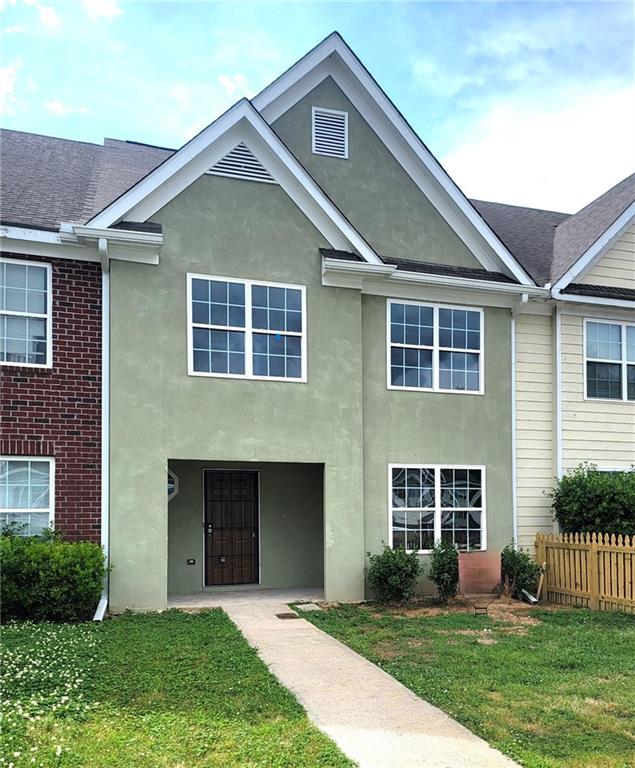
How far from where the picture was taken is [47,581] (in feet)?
33.7

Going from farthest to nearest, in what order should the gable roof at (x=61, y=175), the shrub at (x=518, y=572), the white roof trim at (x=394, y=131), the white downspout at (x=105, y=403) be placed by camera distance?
the white roof trim at (x=394, y=131) → the shrub at (x=518, y=572) → the gable roof at (x=61, y=175) → the white downspout at (x=105, y=403)

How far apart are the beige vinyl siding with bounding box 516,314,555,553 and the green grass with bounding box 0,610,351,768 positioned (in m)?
7.33

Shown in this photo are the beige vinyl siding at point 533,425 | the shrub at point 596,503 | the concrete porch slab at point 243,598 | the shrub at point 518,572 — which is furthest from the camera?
the beige vinyl siding at point 533,425

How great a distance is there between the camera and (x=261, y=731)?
602 centimetres

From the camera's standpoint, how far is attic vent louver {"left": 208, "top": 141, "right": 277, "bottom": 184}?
12.5m

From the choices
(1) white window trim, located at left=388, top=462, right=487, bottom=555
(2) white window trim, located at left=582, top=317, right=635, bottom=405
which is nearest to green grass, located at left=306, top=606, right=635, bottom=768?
(1) white window trim, located at left=388, top=462, right=487, bottom=555

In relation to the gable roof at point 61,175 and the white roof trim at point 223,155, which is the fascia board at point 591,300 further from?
the gable roof at point 61,175

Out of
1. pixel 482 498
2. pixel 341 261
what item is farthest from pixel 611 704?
pixel 341 261

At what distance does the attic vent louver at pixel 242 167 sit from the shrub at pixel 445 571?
715 centimetres

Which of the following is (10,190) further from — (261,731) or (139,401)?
(261,731)

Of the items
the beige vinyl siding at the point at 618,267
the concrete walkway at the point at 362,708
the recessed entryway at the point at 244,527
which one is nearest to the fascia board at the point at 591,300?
Answer: the beige vinyl siding at the point at 618,267

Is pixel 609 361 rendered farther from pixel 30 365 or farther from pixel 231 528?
pixel 30 365

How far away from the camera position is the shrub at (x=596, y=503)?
13266mm

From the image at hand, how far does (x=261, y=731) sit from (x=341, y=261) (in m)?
8.49
